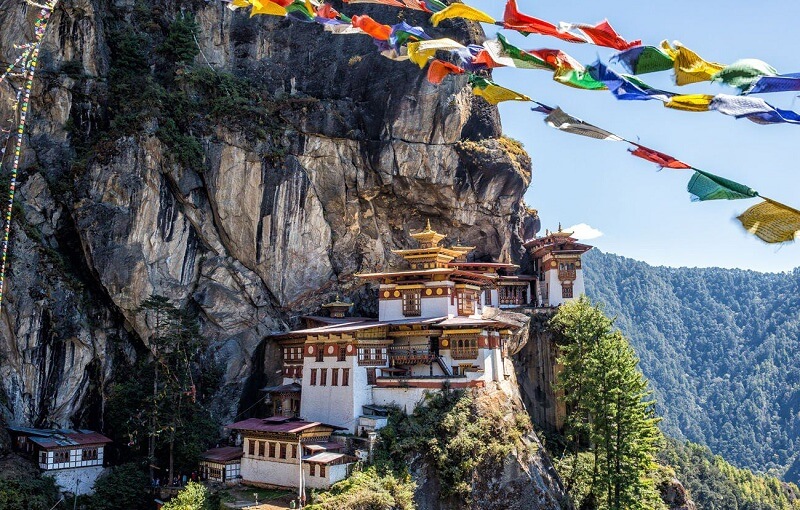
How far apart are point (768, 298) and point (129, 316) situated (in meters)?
145

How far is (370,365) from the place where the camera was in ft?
112

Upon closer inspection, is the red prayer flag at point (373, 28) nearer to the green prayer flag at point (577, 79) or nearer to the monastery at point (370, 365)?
the green prayer flag at point (577, 79)

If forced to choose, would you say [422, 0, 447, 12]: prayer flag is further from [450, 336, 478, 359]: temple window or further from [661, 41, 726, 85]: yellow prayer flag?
[450, 336, 478, 359]: temple window

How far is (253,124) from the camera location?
40.0 meters

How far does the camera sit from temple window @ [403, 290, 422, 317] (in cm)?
3721

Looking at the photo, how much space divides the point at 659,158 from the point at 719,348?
148 meters

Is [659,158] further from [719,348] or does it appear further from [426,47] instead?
[719,348]

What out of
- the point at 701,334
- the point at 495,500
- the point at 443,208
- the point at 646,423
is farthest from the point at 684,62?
the point at 701,334

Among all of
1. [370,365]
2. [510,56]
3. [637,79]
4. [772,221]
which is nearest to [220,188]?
[370,365]

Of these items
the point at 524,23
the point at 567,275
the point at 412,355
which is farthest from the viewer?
the point at 567,275

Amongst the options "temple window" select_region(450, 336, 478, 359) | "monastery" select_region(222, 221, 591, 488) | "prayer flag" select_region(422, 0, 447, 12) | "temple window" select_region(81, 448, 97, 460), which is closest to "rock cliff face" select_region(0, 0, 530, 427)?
"temple window" select_region(81, 448, 97, 460)

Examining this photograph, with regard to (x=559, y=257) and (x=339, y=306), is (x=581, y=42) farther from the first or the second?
(x=559, y=257)

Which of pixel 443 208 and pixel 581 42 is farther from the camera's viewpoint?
pixel 443 208

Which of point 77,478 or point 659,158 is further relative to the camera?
point 77,478
